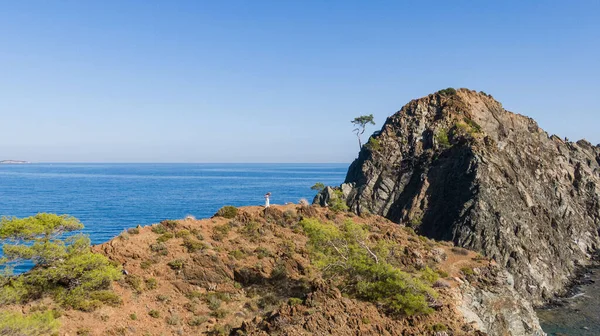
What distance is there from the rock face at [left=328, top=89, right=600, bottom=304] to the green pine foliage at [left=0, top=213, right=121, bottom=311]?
56.2 meters

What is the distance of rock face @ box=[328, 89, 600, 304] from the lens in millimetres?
63625

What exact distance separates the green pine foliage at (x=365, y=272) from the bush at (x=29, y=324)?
19.8 m

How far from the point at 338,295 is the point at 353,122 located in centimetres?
8484

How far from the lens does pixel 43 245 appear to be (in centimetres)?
2636

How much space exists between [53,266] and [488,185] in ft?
221

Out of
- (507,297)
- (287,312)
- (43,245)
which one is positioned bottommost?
(507,297)

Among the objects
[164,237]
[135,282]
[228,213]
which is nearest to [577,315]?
Result: [228,213]

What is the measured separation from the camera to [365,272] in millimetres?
32281

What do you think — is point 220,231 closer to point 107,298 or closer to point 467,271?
point 107,298

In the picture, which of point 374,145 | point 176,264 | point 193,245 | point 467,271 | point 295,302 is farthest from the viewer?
point 374,145

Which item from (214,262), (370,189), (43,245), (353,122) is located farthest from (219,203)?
(43,245)

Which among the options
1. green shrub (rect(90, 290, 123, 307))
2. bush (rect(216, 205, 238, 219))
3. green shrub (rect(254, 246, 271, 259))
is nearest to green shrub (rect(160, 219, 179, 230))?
bush (rect(216, 205, 238, 219))

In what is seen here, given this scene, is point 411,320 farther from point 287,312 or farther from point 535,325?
point 535,325

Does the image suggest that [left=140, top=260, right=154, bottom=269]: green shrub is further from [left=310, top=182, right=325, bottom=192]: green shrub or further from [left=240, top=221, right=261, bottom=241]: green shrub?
[left=310, top=182, right=325, bottom=192]: green shrub
